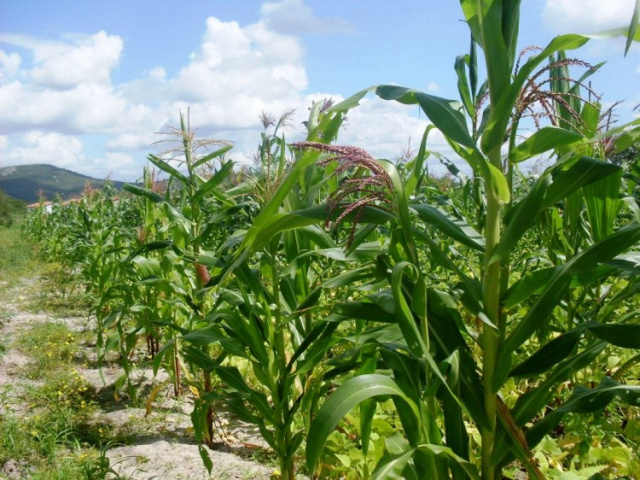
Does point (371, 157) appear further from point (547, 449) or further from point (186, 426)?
point (186, 426)

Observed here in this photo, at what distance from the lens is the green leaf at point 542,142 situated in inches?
58.0

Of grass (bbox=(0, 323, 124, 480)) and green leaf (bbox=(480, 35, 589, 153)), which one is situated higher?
green leaf (bbox=(480, 35, 589, 153))

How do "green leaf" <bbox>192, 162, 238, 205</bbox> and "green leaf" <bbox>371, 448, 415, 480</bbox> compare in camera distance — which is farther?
"green leaf" <bbox>192, 162, 238, 205</bbox>

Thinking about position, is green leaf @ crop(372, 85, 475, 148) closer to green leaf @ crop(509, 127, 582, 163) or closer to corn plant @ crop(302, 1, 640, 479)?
corn plant @ crop(302, 1, 640, 479)

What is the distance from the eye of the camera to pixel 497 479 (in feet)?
5.93

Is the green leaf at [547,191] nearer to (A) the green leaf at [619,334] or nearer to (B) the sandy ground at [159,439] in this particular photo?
(A) the green leaf at [619,334]

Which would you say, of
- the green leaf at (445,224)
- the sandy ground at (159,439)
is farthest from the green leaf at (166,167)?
the green leaf at (445,224)

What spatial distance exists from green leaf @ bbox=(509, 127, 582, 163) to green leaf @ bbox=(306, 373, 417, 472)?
2.62 ft

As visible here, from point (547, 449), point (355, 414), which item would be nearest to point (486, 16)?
point (547, 449)

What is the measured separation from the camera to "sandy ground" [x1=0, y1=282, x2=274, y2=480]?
3.00m

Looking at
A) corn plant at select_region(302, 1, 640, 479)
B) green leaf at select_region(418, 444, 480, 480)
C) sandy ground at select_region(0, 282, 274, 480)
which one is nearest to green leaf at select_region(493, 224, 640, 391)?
corn plant at select_region(302, 1, 640, 479)

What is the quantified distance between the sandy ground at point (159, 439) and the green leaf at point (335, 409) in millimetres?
1808

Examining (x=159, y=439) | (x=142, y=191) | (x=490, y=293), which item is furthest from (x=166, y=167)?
(x=490, y=293)

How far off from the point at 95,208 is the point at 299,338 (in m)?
6.74
